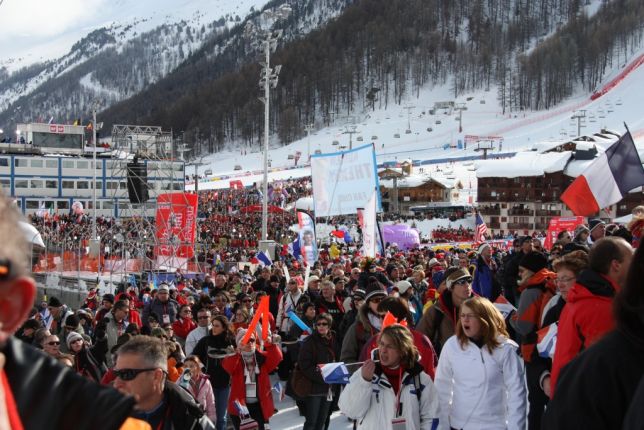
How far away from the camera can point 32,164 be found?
61.6 metres

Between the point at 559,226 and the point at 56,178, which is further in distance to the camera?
the point at 56,178

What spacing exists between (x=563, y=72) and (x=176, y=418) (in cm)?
11073

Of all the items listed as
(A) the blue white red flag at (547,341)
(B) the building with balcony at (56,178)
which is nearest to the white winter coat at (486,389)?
(A) the blue white red flag at (547,341)

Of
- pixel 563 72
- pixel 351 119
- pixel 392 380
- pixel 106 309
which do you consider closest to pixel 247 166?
pixel 351 119

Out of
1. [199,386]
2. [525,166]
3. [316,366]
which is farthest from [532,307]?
[525,166]

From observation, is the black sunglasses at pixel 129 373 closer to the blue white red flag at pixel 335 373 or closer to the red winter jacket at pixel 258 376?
the blue white red flag at pixel 335 373

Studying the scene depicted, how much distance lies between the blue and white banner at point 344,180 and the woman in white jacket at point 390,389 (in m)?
9.79

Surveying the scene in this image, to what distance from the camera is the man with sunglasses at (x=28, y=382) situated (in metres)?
0.86

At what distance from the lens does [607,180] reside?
10484mm

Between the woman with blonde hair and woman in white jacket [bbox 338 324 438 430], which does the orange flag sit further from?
woman in white jacket [bbox 338 324 438 430]

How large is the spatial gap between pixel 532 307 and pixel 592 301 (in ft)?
5.76

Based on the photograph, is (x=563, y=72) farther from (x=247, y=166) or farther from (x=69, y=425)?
(x=69, y=425)

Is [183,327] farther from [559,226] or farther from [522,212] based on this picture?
[522,212]

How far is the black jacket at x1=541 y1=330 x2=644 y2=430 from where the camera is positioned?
5.35 feet
